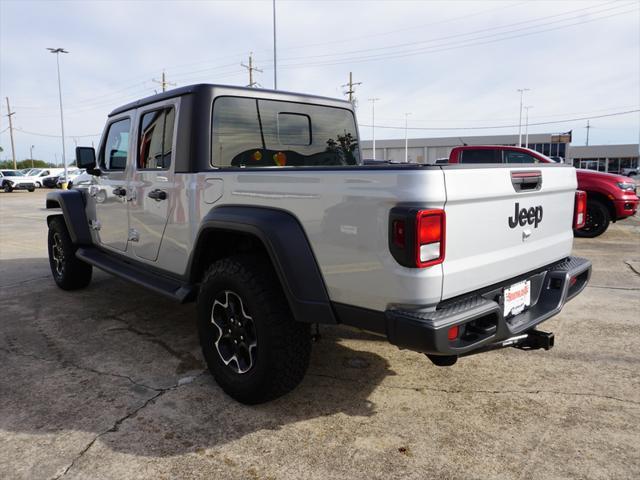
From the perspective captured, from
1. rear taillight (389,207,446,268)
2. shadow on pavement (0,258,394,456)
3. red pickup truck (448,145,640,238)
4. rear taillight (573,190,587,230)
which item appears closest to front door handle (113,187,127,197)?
shadow on pavement (0,258,394,456)

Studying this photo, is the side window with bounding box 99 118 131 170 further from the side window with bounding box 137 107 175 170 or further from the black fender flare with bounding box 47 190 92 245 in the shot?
the black fender flare with bounding box 47 190 92 245

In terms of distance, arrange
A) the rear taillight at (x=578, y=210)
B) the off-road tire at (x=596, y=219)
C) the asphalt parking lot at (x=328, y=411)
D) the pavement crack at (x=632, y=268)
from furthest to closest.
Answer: the off-road tire at (x=596, y=219)
the pavement crack at (x=632, y=268)
the rear taillight at (x=578, y=210)
the asphalt parking lot at (x=328, y=411)

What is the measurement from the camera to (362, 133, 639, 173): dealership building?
2307 inches

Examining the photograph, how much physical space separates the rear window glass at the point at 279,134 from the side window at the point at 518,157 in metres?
7.05

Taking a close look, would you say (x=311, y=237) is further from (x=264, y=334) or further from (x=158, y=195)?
(x=158, y=195)

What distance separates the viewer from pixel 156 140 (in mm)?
3818

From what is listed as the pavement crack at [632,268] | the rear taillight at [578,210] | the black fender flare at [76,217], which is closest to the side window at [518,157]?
the pavement crack at [632,268]

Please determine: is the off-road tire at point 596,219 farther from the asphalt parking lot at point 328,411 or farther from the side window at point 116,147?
the side window at point 116,147

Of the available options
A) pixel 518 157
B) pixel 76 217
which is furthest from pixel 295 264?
pixel 518 157

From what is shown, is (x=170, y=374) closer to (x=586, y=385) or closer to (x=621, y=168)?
(x=586, y=385)

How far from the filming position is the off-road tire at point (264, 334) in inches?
105

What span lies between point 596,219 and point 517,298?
25.6 ft

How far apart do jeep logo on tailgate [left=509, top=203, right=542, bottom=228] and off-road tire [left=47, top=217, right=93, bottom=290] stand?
4.58 meters

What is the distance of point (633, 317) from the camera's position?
14.6 ft
